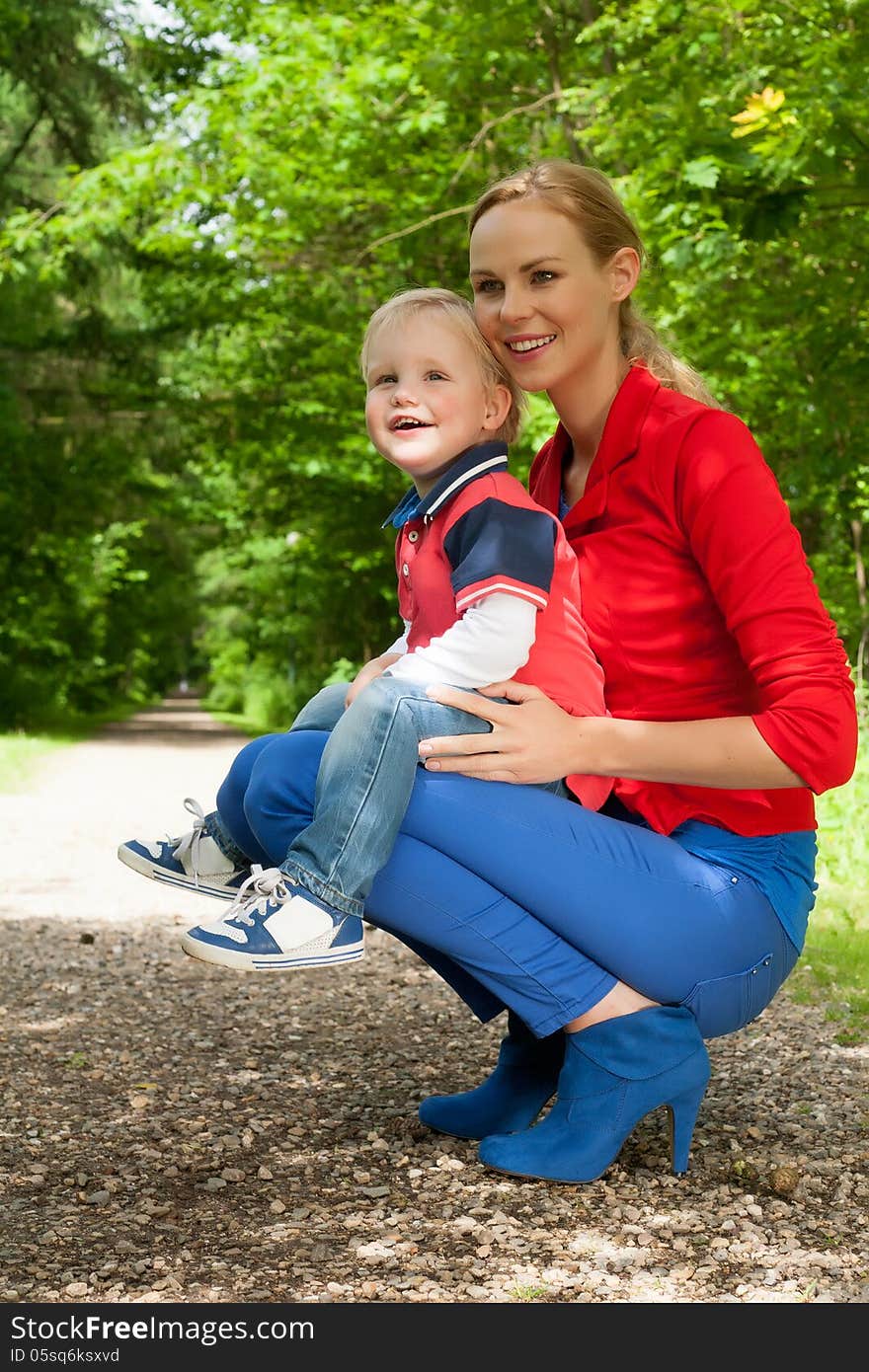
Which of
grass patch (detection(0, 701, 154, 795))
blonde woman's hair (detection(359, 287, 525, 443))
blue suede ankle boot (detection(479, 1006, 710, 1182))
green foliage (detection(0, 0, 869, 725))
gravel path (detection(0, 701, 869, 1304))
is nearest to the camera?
gravel path (detection(0, 701, 869, 1304))

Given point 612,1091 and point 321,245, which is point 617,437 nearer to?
point 612,1091

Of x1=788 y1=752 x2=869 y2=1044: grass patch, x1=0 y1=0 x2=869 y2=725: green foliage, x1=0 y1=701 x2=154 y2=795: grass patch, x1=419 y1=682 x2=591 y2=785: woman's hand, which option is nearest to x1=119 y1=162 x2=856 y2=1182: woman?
x1=419 y1=682 x2=591 y2=785: woman's hand

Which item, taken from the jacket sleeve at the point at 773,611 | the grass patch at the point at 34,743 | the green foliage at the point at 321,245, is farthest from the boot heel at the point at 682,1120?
the grass patch at the point at 34,743

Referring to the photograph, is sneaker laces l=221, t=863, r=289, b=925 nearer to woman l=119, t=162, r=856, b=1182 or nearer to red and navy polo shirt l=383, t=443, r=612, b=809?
woman l=119, t=162, r=856, b=1182

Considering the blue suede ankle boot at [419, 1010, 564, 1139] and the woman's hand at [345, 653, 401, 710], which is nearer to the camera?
the woman's hand at [345, 653, 401, 710]

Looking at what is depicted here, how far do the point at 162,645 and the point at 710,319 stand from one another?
35.2 meters

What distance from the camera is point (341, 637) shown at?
2188cm

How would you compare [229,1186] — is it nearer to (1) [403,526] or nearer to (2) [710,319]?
(1) [403,526]

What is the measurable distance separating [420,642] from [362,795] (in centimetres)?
42

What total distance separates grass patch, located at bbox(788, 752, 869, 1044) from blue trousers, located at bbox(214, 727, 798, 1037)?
168 cm

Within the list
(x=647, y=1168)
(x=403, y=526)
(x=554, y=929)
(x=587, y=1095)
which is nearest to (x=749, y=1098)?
(x=647, y=1168)

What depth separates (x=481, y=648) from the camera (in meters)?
2.38

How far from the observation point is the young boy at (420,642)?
234 cm

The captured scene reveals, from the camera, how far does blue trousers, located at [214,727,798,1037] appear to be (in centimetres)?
243
